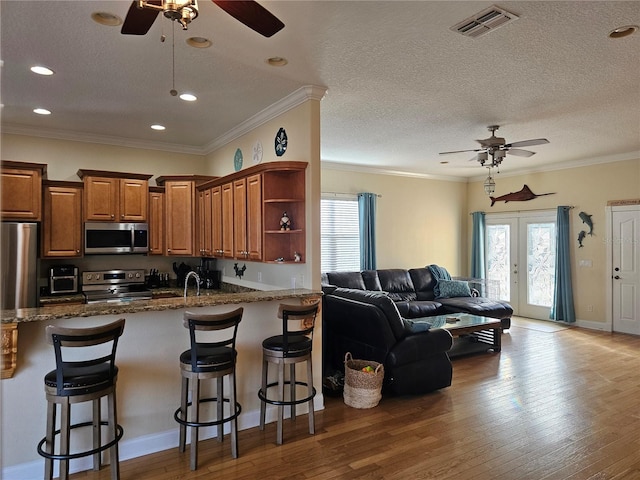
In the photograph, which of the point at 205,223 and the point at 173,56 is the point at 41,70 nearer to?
the point at 173,56

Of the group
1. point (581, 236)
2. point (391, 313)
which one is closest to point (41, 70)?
point (391, 313)

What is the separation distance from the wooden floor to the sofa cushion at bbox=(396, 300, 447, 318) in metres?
1.90

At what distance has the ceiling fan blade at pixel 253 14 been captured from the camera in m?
1.86

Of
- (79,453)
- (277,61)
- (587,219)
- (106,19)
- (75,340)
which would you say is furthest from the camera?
(587,219)

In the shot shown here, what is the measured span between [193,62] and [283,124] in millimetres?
1218

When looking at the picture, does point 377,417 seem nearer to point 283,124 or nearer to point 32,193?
point 283,124

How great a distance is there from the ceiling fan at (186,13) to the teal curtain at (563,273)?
7264 millimetres

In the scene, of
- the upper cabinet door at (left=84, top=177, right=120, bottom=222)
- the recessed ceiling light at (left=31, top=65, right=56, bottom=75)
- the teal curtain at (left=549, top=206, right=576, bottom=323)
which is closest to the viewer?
the recessed ceiling light at (left=31, top=65, right=56, bottom=75)

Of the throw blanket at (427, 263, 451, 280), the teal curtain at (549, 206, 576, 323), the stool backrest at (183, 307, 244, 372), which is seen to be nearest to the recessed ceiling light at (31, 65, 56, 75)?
the stool backrest at (183, 307, 244, 372)

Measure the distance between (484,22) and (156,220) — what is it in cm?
463

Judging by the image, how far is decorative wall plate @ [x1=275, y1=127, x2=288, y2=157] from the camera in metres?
4.26

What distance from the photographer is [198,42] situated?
295 cm

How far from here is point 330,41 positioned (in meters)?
2.95

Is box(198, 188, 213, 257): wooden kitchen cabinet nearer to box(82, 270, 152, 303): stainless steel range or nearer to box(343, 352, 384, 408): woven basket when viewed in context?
box(82, 270, 152, 303): stainless steel range
